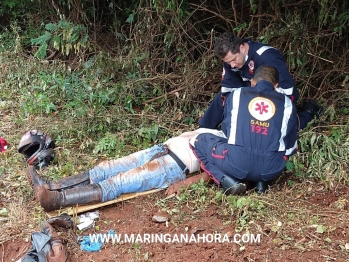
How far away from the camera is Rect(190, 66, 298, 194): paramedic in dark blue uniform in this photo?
11.8ft

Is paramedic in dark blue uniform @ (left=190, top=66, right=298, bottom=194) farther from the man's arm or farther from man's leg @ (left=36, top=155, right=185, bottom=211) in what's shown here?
man's leg @ (left=36, top=155, right=185, bottom=211)

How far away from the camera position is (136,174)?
3797mm

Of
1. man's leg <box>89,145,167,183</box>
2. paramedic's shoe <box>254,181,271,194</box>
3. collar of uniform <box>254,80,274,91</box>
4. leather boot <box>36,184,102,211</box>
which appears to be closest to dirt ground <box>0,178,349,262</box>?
paramedic's shoe <box>254,181,271,194</box>

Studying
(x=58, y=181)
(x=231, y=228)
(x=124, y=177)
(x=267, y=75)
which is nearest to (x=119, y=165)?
(x=124, y=177)

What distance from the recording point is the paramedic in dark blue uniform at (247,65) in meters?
4.32

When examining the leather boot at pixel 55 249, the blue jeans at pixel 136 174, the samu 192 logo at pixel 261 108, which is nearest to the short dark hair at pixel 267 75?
the samu 192 logo at pixel 261 108

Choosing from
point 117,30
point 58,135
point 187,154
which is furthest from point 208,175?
point 117,30

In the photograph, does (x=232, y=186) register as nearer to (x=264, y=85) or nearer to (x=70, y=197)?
(x=264, y=85)

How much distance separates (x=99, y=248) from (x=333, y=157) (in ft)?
7.24

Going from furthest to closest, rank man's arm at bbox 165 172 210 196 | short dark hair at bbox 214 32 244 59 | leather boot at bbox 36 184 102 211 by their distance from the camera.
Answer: short dark hair at bbox 214 32 244 59 → man's arm at bbox 165 172 210 196 → leather boot at bbox 36 184 102 211

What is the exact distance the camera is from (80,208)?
363cm

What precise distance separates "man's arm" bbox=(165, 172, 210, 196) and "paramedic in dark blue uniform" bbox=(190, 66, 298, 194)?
0.42ft

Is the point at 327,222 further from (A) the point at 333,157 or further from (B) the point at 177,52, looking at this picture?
(B) the point at 177,52

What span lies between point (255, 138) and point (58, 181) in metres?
1.68
